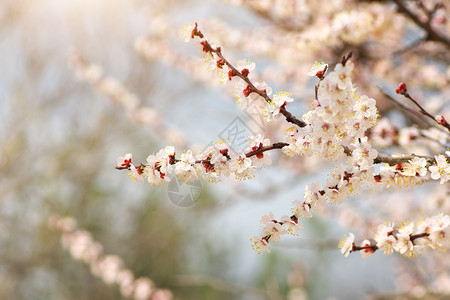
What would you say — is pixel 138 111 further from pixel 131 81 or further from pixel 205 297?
pixel 205 297

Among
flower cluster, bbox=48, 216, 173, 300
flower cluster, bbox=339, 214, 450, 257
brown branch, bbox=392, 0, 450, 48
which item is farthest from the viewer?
flower cluster, bbox=48, 216, 173, 300

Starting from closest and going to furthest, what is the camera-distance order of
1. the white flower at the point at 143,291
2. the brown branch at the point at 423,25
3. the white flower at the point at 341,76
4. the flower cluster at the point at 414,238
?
the white flower at the point at 341,76 < the flower cluster at the point at 414,238 < the brown branch at the point at 423,25 < the white flower at the point at 143,291

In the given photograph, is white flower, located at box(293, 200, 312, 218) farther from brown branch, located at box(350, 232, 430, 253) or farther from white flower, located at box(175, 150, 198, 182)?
white flower, located at box(175, 150, 198, 182)

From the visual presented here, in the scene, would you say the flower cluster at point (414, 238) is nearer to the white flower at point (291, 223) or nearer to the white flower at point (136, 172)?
the white flower at point (291, 223)

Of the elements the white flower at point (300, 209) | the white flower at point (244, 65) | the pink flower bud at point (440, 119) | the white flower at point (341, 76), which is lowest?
the white flower at point (300, 209)

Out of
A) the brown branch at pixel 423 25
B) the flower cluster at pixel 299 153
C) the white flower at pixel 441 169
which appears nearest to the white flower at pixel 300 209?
the flower cluster at pixel 299 153

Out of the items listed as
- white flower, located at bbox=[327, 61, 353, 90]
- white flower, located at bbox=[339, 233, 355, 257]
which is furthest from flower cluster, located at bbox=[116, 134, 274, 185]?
white flower, located at bbox=[339, 233, 355, 257]

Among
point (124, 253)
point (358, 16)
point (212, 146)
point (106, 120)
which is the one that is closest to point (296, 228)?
point (212, 146)

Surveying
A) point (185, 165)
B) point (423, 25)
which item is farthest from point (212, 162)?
point (423, 25)

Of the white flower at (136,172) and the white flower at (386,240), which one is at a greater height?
the white flower at (136,172)
